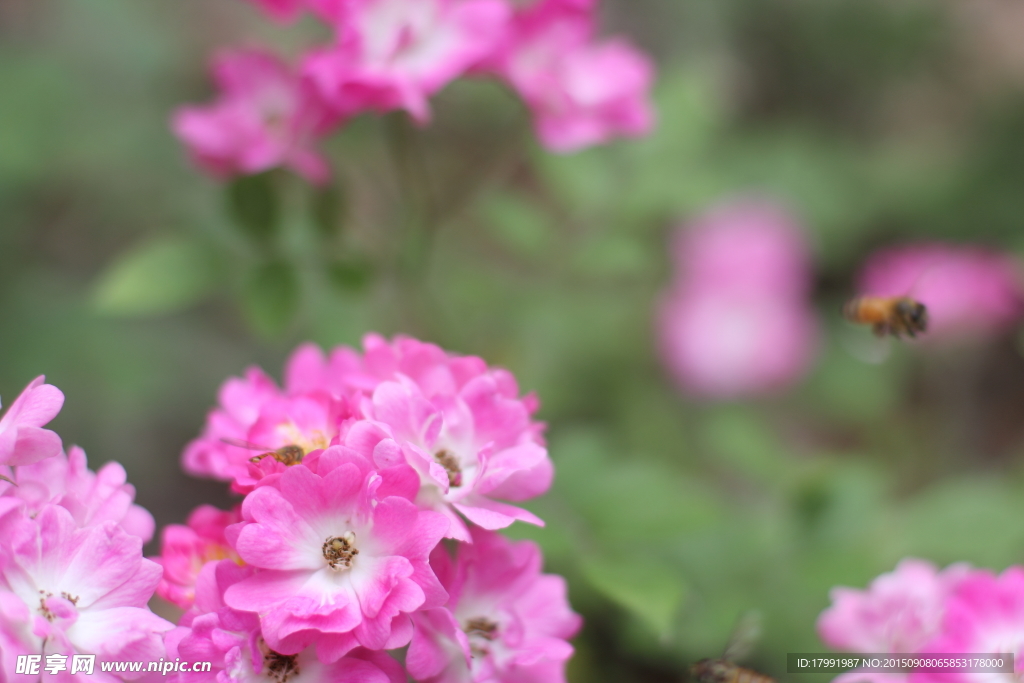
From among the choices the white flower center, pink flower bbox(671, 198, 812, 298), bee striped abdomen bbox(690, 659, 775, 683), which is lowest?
bee striped abdomen bbox(690, 659, 775, 683)

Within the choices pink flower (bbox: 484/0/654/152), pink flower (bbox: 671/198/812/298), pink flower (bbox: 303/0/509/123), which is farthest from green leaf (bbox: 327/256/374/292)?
pink flower (bbox: 671/198/812/298)

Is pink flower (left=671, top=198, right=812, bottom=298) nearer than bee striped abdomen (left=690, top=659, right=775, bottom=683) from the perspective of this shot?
No

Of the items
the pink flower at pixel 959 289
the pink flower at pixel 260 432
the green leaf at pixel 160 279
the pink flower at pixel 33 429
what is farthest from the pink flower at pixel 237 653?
the pink flower at pixel 959 289

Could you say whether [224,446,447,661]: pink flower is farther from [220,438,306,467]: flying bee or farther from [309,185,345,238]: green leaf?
[309,185,345,238]: green leaf

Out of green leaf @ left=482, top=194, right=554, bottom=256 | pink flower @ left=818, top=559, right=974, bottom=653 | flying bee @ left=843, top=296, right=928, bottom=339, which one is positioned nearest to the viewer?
pink flower @ left=818, top=559, right=974, bottom=653

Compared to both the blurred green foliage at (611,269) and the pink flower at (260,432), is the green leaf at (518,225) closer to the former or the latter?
the blurred green foliage at (611,269)

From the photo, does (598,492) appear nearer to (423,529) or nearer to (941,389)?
(423,529)

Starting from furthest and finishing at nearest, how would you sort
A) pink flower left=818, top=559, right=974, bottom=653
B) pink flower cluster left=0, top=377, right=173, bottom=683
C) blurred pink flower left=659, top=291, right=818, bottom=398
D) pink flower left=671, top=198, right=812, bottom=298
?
pink flower left=671, top=198, right=812, bottom=298, blurred pink flower left=659, top=291, right=818, bottom=398, pink flower left=818, top=559, right=974, bottom=653, pink flower cluster left=0, top=377, right=173, bottom=683
